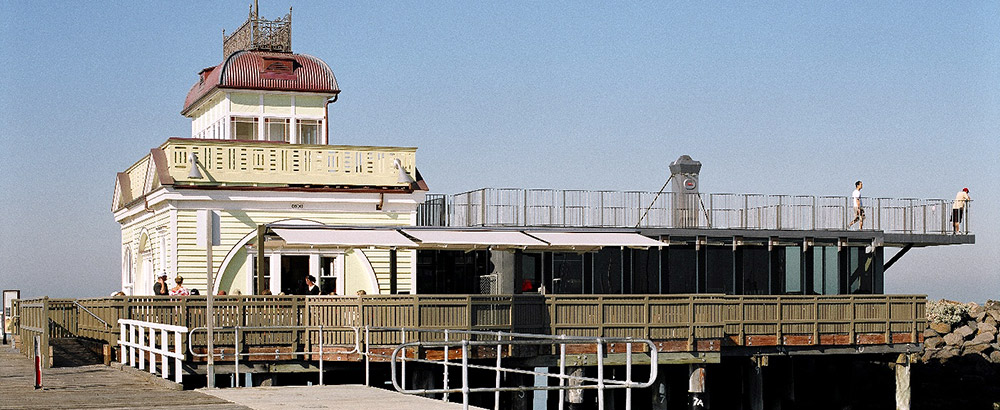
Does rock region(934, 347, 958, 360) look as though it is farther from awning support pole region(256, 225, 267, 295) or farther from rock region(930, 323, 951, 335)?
awning support pole region(256, 225, 267, 295)

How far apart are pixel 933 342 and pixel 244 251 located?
2884 centimetres

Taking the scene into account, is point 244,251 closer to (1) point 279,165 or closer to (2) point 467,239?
(1) point 279,165

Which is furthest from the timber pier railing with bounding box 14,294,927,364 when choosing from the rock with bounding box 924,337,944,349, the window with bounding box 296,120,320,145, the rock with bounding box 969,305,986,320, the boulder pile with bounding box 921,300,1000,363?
the rock with bounding box 969,305,986,320

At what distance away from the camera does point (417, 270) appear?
119ft

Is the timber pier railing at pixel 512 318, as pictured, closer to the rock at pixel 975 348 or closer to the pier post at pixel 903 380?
the pier post at pixel 903 380

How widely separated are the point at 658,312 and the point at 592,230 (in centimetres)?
687

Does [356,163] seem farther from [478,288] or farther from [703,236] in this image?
[703,236]

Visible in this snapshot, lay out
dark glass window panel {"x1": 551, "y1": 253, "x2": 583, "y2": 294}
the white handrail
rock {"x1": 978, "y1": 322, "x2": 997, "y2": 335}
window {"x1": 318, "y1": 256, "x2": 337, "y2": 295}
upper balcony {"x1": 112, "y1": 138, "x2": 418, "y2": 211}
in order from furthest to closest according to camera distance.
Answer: rock {"x1": 978, "y1": 322, "x2": 997, "y2": 335} < dark glass window panel {"x1": 551, "y1": 253, "x2": 583, "y2": 294} < window {"x1": 318, "y1": 256, "x2": 337, "y2": 295} < upper balcony {"x1": 112, "y1": 138, "x2": 418, "y2": 211} < the white handrail

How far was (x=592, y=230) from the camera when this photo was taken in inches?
1483

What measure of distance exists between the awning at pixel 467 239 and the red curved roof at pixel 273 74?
7.64m

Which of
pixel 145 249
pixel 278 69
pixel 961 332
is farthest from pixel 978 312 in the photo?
pixel 145 249

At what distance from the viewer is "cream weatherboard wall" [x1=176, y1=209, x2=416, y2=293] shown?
3406 centimetres

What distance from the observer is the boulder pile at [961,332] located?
52.2 m

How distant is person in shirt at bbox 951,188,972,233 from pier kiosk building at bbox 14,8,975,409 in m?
0.34
